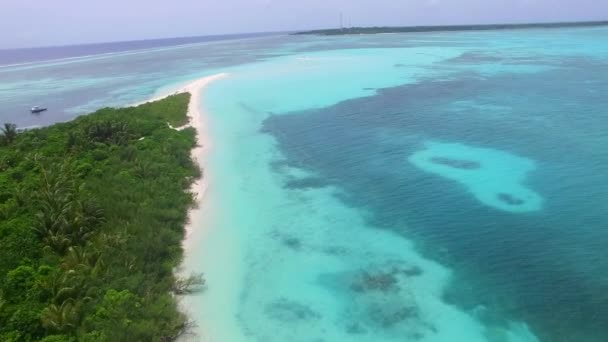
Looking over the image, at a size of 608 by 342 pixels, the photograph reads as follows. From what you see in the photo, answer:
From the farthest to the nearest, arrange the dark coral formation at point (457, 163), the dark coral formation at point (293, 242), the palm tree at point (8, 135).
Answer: the palm tree at point (8, 135), the dark coral formation at point (457, 163), the dark coral formation at point (293, 242)

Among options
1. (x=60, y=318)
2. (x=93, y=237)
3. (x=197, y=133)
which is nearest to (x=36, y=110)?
(x=197, y=133)

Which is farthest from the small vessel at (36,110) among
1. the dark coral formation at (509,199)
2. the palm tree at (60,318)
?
the dark coral formation at (509,199)

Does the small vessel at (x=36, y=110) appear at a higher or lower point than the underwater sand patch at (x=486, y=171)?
higher

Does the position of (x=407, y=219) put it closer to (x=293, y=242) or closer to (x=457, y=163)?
(x=293, y=242)

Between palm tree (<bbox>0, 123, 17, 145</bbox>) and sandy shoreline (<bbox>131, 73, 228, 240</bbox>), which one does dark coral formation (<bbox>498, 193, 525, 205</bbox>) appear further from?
palm tree (<bbox>0, 123, 17, 145</bbox>)

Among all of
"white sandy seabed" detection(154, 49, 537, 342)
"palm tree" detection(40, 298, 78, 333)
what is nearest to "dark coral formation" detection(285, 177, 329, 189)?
Answer: "white sandy seabed" detection(154, 49, 537, 342)

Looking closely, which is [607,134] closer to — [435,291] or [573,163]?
[573,163]

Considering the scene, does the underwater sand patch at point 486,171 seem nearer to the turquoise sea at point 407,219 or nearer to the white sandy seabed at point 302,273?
the turquoise sea at point 407,219
